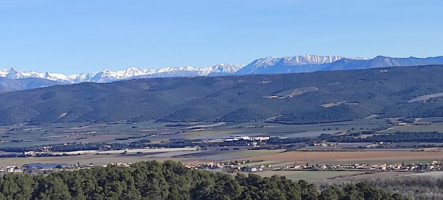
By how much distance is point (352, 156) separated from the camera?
8569cm

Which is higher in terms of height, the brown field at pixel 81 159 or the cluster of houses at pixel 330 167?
the brown field at pixel 81 159

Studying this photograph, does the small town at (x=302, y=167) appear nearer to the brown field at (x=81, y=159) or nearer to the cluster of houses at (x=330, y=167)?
the cluster of houses at (x=330, y=167)

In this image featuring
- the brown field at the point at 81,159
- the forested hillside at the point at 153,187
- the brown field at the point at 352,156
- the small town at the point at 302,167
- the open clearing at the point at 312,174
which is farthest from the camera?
the brown field at the point at 81,159

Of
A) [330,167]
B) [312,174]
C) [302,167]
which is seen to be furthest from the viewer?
[302,167]

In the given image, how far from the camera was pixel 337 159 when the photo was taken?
83000mm

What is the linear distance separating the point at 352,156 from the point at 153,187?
44.3m

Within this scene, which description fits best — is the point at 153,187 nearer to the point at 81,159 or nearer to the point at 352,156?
the point at 352,156

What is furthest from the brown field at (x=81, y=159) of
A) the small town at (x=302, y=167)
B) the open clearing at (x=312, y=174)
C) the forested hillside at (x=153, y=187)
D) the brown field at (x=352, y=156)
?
the forested hillside at (x=153, y=187)

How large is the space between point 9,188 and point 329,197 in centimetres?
1448

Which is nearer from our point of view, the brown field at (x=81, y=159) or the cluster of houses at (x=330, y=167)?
the cluster of houses at (x=330, y=167)

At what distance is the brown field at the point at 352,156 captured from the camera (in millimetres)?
81512

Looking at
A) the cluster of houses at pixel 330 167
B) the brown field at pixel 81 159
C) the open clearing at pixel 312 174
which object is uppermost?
the brown field at pixel 81 159

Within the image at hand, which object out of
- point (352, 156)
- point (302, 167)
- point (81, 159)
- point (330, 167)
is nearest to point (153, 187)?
point (330, 167)

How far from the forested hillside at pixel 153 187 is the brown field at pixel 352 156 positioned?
37660 millimetres
